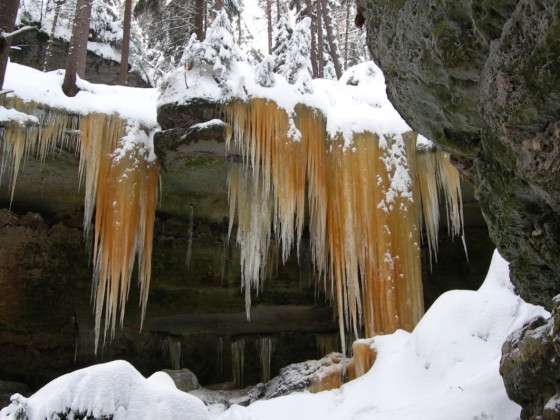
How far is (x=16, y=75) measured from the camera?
26.1ft

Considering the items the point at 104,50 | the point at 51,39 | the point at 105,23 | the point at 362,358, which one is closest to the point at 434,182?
the point at 362,358

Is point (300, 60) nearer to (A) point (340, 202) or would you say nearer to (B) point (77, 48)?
(A) point (340, 202)

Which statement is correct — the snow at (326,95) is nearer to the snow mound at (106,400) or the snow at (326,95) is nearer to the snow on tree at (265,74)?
the snow on tree at (265,74)

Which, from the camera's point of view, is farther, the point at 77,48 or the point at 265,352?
the point at 265,352

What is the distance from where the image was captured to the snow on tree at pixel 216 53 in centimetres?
806

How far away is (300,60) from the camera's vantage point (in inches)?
342

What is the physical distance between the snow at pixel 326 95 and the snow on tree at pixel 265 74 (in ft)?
0.21

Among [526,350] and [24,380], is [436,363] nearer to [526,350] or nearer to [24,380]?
[526,350]

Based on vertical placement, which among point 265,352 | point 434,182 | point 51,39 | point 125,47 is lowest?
point 265,352

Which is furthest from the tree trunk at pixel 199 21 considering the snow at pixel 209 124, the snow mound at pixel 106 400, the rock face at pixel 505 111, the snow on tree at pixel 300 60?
the snow mound at pixel 106 400

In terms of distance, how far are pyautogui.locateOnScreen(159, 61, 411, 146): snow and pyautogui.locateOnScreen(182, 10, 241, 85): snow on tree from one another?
99 millimetres

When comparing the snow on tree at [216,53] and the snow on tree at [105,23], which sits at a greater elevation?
the snow on tree at [105,23]

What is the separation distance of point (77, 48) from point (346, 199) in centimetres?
468

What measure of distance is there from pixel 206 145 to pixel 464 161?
15.6 feet
